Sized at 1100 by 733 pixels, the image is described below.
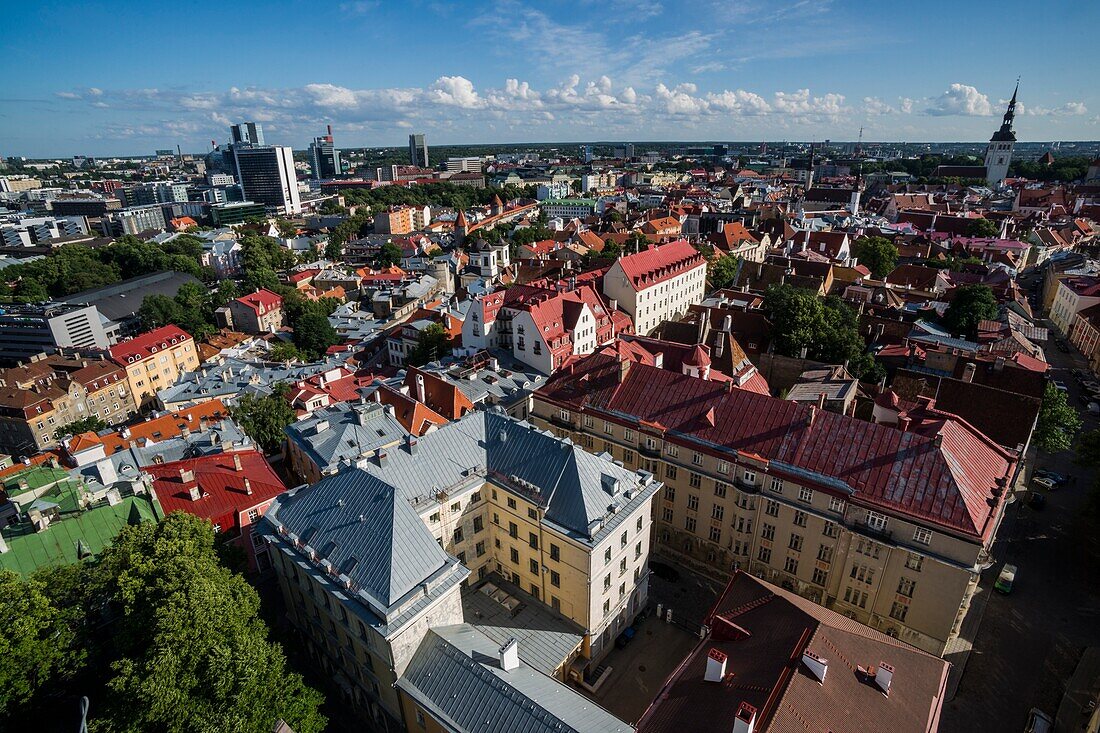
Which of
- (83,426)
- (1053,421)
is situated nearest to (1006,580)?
(1053,421)

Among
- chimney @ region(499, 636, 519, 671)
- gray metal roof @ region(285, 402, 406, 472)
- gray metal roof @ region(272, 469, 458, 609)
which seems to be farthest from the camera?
gray metal roof @ region(285, 402, 406, 472)

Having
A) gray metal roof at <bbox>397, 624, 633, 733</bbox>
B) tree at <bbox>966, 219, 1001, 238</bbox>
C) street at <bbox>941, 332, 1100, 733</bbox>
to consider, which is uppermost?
tree at <bbox>966, 219, 1001, 238</bbox>

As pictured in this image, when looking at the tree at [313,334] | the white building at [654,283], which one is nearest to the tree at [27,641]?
the white building at [654,283]

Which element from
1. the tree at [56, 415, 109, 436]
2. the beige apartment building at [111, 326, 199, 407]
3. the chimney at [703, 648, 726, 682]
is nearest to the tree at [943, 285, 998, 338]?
the chimney at [703, 648, 726, 682]

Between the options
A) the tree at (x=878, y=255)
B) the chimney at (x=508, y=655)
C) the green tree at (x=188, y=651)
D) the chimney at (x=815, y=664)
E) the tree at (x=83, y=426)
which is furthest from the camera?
the tree at (x=878, y=255)

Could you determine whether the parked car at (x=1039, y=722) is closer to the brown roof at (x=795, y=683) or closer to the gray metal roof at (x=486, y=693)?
the brown roof at (x=795, y=683)

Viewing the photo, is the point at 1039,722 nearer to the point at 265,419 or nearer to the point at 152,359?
the point at 265,419

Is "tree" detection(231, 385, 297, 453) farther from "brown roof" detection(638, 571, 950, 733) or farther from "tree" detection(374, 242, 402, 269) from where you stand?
"tree" detection(374, 242, 402, 269)
